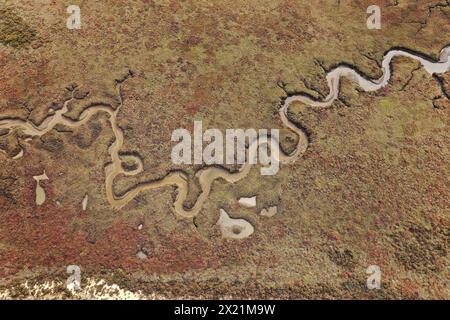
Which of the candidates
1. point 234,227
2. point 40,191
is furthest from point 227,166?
point 40,191

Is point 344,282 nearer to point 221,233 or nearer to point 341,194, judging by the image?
point 341,194

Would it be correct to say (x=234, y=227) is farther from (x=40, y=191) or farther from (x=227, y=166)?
(x=40, y=191)

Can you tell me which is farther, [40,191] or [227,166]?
[227,166]

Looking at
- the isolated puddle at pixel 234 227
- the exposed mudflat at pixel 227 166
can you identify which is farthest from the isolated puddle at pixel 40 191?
the isolated puddle at pixel 234 227

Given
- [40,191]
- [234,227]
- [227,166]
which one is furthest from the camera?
[227,166]

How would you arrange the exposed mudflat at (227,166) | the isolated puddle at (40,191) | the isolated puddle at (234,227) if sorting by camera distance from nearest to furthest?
1. the exposed mudflat at (227,166)
2. the isolated puddle at (234,227)
3. the isolated puddle at (40,191)

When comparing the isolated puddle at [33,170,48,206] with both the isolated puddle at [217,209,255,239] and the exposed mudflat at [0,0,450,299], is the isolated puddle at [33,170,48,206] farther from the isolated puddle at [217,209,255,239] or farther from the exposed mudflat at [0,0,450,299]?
the isolated puddle at [217,209,255,239]

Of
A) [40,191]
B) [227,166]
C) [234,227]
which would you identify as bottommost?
[234,227]

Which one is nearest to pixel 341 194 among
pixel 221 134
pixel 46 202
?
pixel 221 134

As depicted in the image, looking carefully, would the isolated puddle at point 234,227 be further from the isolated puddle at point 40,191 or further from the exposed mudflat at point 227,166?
the isolated puddle at point 40,191

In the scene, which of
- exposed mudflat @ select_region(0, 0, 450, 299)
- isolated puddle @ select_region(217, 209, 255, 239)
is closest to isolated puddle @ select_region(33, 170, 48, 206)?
exposed mudflat @ select_region(0, 0, 450, 299)

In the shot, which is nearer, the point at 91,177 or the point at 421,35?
the point at 91,177
